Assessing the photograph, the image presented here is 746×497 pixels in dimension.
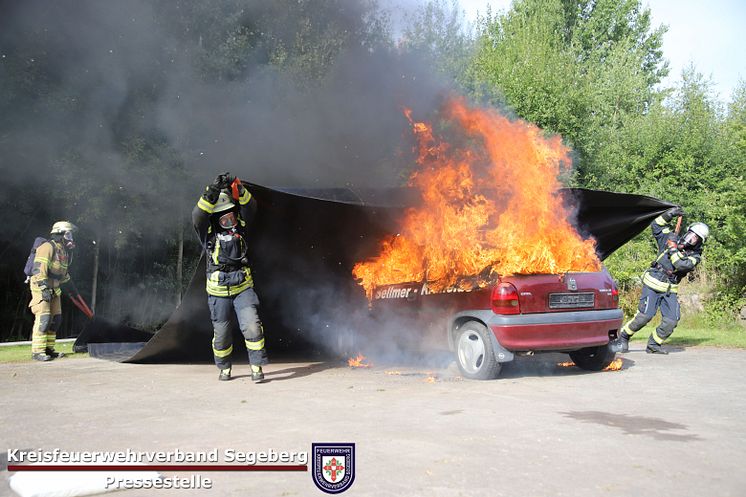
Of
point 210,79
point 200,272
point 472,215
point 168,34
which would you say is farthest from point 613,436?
point 168,34

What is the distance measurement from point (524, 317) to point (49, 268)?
7586 mm

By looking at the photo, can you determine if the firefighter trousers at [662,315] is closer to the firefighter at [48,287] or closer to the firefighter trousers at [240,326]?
the firefighter trousers at [240,326]

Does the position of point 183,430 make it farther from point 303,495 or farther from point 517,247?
point 517,247

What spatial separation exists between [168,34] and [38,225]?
5.29 m

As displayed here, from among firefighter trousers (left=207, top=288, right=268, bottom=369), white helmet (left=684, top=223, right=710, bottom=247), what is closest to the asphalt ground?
firefighter trousers (left=207, top=288, right=268, bottom=369)

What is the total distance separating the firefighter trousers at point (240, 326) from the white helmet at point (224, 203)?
3.21ft

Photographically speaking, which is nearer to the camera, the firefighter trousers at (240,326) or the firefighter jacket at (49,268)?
the firefighter trousers at (240,326)

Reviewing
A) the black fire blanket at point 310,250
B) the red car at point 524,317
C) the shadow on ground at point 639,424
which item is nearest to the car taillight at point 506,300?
the red car at point 524,317

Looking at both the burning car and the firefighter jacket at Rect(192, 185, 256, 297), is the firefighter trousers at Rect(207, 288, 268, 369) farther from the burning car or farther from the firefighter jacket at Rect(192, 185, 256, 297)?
the burning car

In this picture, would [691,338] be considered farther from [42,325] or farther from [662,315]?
[42,325]

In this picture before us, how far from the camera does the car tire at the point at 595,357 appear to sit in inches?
314

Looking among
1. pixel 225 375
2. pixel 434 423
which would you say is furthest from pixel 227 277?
pixel 434 423

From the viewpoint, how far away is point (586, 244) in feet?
26.1

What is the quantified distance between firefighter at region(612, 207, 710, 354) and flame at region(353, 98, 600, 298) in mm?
2179
